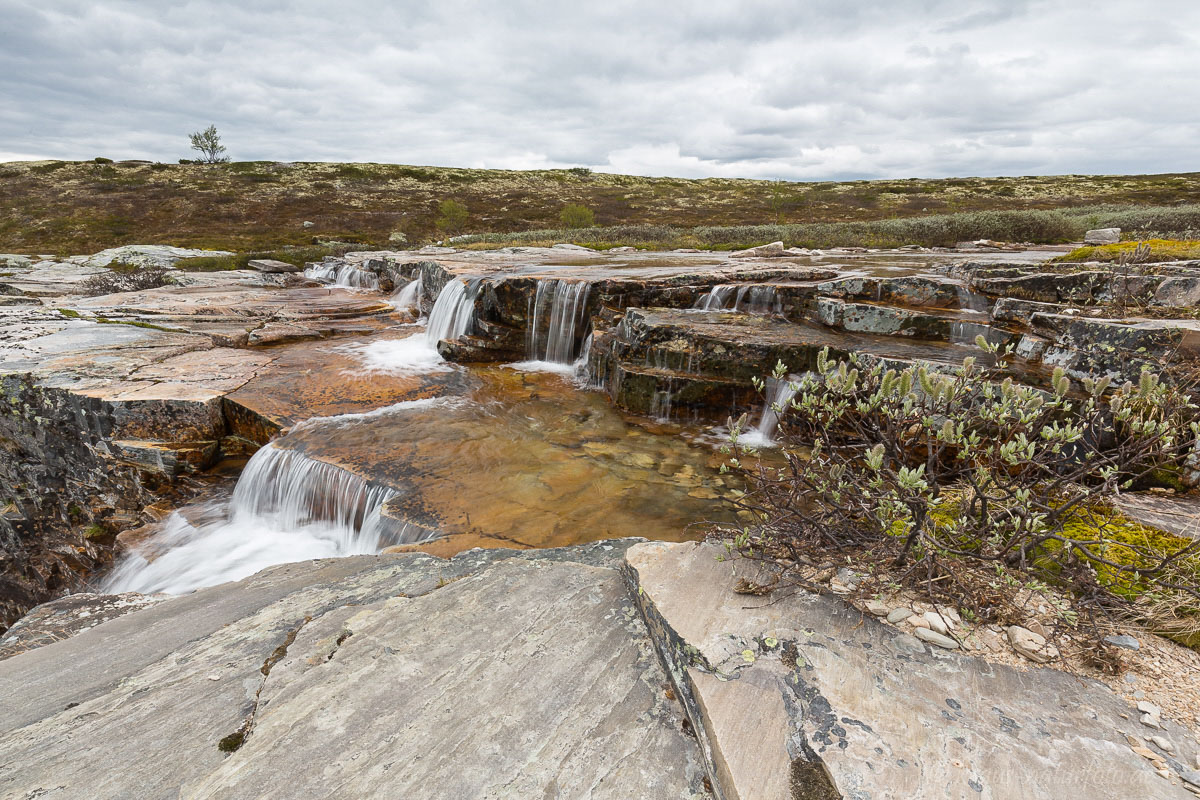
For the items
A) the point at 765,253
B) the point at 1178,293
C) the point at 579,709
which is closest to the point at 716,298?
the point at 1178,293

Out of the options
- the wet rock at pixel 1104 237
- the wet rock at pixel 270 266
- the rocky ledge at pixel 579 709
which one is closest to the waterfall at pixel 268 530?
the rocky ledge at pixel 579 709

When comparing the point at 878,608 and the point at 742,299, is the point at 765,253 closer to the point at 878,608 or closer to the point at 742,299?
the point at 742,299

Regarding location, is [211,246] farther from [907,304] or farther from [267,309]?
[907,304]

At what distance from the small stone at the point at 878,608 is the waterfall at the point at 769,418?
5230mm

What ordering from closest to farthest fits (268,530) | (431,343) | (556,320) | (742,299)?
(268,530), (742,299), (556,320), (431,343)

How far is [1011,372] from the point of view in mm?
6367

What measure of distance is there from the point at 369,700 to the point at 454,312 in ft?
36.3

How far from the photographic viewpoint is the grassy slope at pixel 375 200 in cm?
4212

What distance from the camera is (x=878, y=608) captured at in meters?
2.67

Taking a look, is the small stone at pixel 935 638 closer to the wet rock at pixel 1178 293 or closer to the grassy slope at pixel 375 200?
the wet rock at pixel 1178 293

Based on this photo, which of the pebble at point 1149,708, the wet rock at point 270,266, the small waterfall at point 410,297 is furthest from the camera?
the wet rock at point 270,266

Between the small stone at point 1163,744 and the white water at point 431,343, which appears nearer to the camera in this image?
the small stone at point 1163,744

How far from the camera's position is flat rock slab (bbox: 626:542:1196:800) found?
190cm

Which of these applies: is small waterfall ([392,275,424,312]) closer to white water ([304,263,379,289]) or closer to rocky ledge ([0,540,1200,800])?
white water ([304,263,379,289])
